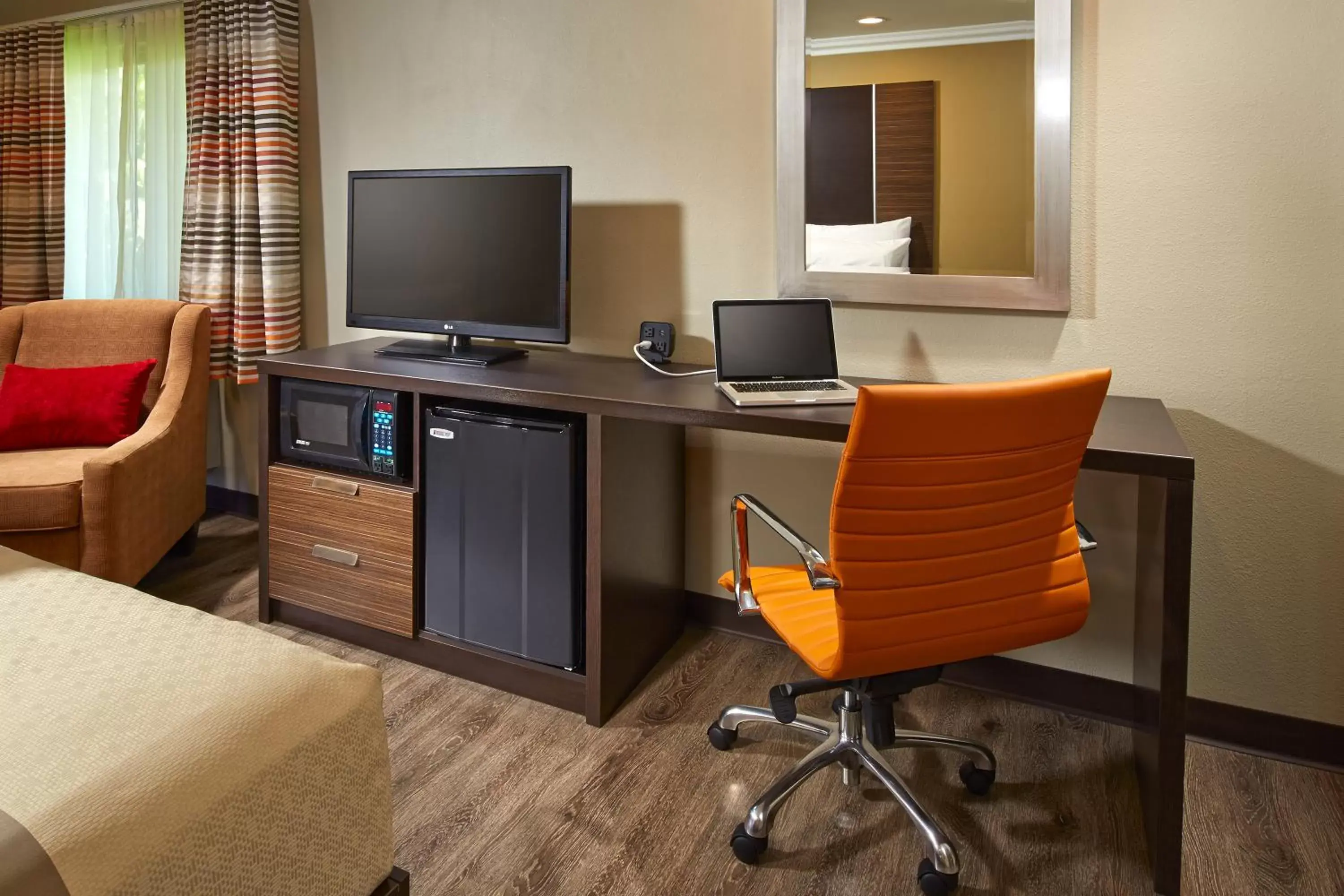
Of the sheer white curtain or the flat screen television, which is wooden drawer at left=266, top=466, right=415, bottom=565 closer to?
the flat screen television

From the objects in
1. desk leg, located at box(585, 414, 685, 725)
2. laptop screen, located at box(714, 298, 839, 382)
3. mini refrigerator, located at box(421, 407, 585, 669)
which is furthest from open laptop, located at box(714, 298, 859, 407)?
mini refrigerator, located at box(421, 407, 585, 669)

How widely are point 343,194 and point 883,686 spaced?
255 cm

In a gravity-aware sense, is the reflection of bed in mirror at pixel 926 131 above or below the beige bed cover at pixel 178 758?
above

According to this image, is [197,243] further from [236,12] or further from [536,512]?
[536,512]

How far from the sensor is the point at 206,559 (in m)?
3.25

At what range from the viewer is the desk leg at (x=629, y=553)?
2152mm

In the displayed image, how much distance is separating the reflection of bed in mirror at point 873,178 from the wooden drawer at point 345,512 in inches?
50.2

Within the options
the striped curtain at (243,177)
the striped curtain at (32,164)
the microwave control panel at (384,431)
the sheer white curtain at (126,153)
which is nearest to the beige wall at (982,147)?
the microwave control panel at (384,431)

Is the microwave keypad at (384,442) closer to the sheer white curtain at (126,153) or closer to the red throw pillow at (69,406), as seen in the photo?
the red throw pillow at (69,406)

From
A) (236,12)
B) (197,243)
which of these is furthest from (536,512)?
(236,12)

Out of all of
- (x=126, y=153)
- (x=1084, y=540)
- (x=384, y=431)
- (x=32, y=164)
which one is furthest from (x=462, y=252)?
(x=32, y=164)

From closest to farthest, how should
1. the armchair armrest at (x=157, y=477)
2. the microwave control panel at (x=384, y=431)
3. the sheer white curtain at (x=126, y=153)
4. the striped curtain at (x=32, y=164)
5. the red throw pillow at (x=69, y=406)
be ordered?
the microwave control panel at (x=384, y=431) → the armchair armrest at (x=157, y=477) → the red throw pillow at (x=69, y=406) → the sheer white curtain at (x=126, y=153) → the striped curtain at (x=32, y=164)

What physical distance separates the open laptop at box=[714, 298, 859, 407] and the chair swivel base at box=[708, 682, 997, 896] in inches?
30.1

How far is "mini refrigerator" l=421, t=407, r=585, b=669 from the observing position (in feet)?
7.20
